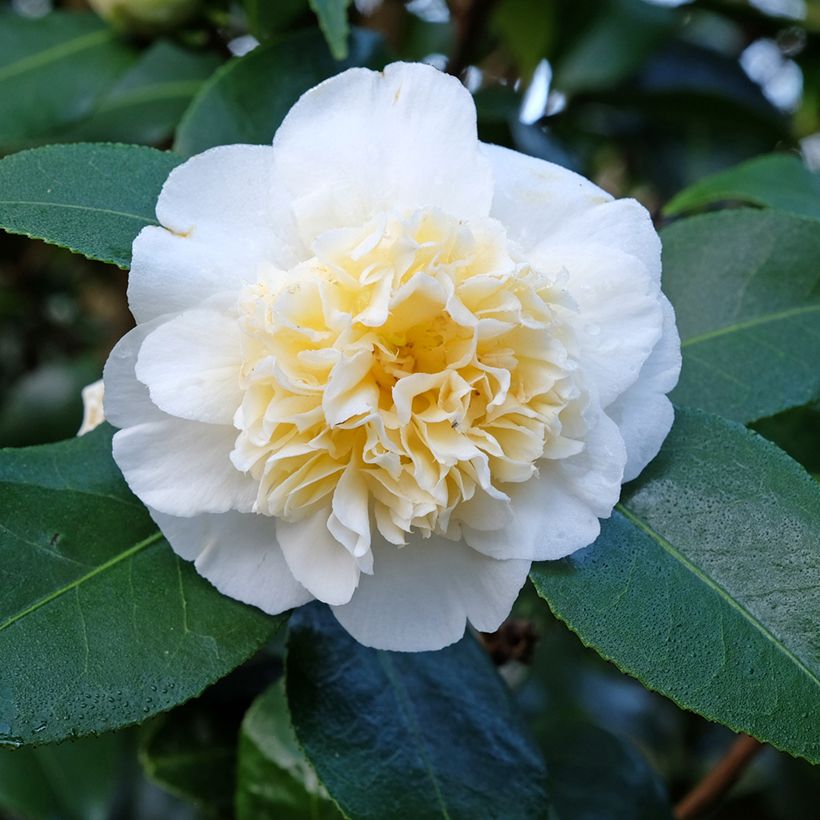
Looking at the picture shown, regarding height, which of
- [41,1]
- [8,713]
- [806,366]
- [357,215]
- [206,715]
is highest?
[357,215]

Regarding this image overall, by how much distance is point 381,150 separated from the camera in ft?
2.02

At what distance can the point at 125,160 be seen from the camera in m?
0.70

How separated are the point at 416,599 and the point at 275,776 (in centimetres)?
38

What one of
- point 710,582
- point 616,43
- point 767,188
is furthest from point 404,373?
point 616,43

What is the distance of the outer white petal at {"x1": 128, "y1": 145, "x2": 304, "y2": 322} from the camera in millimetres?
586

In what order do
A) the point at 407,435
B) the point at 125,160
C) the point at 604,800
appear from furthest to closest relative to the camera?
the point at 604,800 → the point at 125,160 → the point at 407,435

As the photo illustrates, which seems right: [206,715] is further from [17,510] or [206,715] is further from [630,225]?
[630,225]

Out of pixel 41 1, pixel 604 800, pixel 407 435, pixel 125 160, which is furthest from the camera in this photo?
pixel 41 1

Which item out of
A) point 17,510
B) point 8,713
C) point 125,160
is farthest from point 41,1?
point 8,713

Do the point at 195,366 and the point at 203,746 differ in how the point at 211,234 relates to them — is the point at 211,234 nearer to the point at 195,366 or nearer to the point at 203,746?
the point at 195,366

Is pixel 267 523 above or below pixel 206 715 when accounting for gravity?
above

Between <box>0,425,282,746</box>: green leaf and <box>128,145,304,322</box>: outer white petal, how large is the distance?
154 mm

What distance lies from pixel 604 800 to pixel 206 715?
0.43m

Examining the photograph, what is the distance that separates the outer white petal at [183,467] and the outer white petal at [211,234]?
0.07 m
